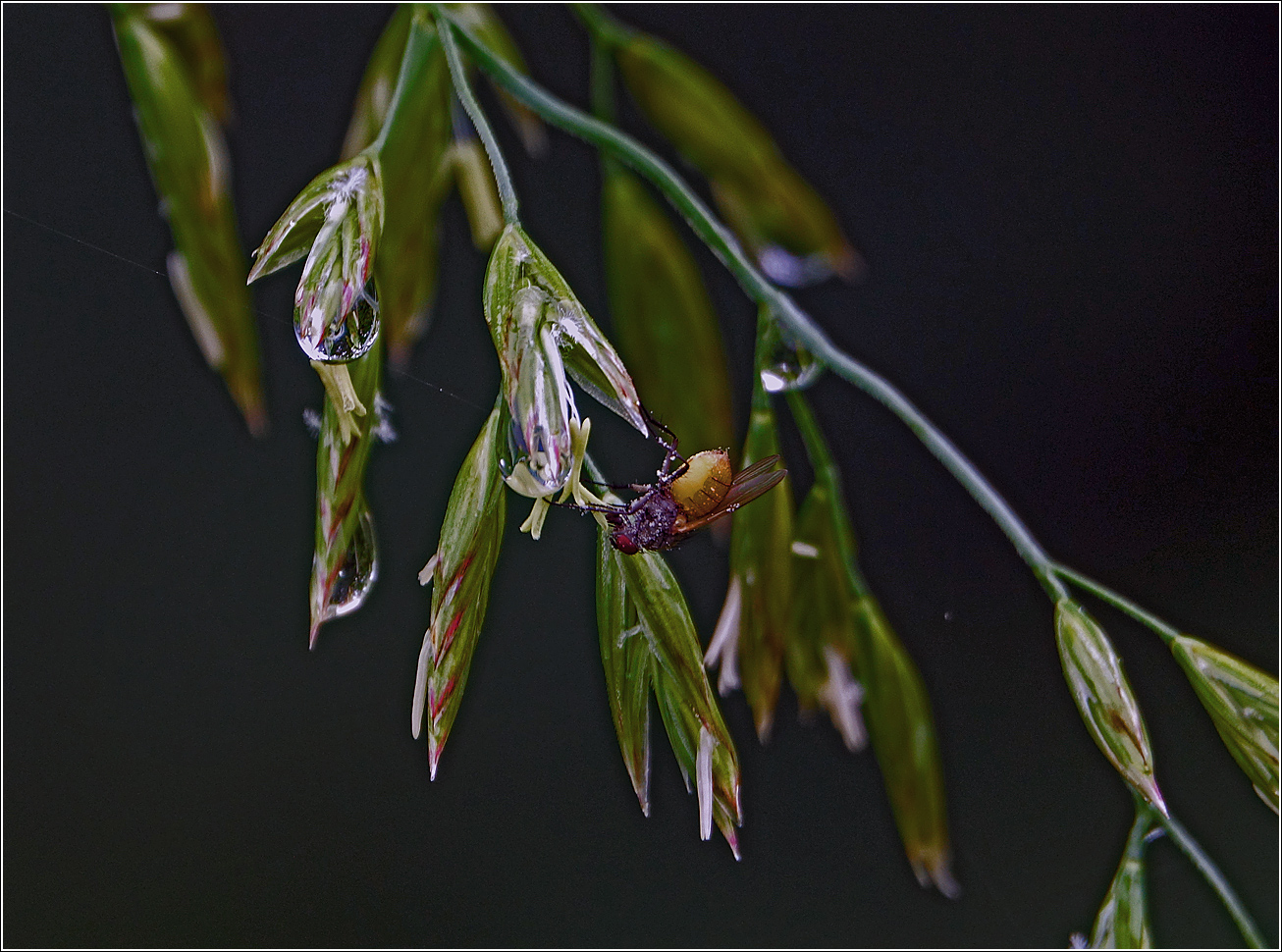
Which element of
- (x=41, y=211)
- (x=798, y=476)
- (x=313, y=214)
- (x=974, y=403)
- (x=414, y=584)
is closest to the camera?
(x=313, y=214)

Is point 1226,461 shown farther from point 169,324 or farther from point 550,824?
point 169,324

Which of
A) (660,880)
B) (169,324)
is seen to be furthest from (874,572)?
(169,324)

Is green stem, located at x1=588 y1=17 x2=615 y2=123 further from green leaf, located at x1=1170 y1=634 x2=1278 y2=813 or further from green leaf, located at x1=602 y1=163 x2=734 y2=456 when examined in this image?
green leaf, located at x1=1170 y1=634 x2=1278 y2=813

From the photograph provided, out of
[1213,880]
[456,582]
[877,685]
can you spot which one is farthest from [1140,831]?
[456,582]

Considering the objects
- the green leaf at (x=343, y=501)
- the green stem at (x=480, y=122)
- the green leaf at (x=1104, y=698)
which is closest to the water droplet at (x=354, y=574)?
the green leaf at (x=343, y=501)

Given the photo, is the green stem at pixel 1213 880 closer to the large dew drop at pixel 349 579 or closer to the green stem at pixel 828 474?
the green stem at pixel 828 474

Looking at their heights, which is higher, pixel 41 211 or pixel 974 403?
pixel 41 211
